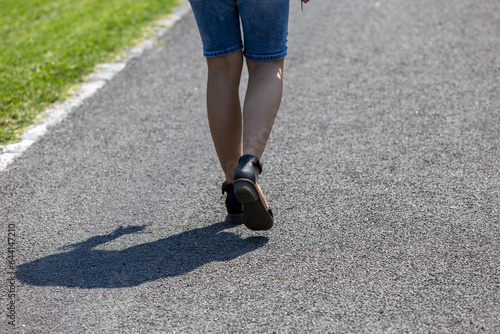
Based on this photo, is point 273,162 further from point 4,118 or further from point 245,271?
point 4,118

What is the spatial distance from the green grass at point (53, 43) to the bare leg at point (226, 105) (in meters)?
1.79

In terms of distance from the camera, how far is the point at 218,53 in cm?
263

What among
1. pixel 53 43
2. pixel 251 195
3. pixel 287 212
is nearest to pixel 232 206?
pixel 287 212

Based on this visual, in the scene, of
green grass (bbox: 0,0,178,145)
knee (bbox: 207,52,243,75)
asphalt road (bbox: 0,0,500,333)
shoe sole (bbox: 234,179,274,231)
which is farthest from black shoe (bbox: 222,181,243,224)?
green grass (bbox: 0,0,178,145)

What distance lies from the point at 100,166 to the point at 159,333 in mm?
1646

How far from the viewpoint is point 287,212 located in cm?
296

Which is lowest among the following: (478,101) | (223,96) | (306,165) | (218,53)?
(478,101)

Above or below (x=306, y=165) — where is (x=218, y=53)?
above

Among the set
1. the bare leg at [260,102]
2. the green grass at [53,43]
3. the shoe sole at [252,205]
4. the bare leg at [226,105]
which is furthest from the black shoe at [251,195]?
the green grass at [53,43]

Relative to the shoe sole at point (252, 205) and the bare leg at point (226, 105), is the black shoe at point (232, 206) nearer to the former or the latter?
the bare leg at point (226, 105)

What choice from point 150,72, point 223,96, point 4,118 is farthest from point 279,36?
point 150,72

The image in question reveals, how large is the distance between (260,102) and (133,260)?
2.91ft

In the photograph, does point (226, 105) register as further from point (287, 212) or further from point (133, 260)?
point (133, 260)

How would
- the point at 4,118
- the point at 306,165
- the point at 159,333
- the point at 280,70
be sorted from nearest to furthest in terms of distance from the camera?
the point at 159,333 → the point at 280,70 → the point at 306,165 → the point at 4,118
